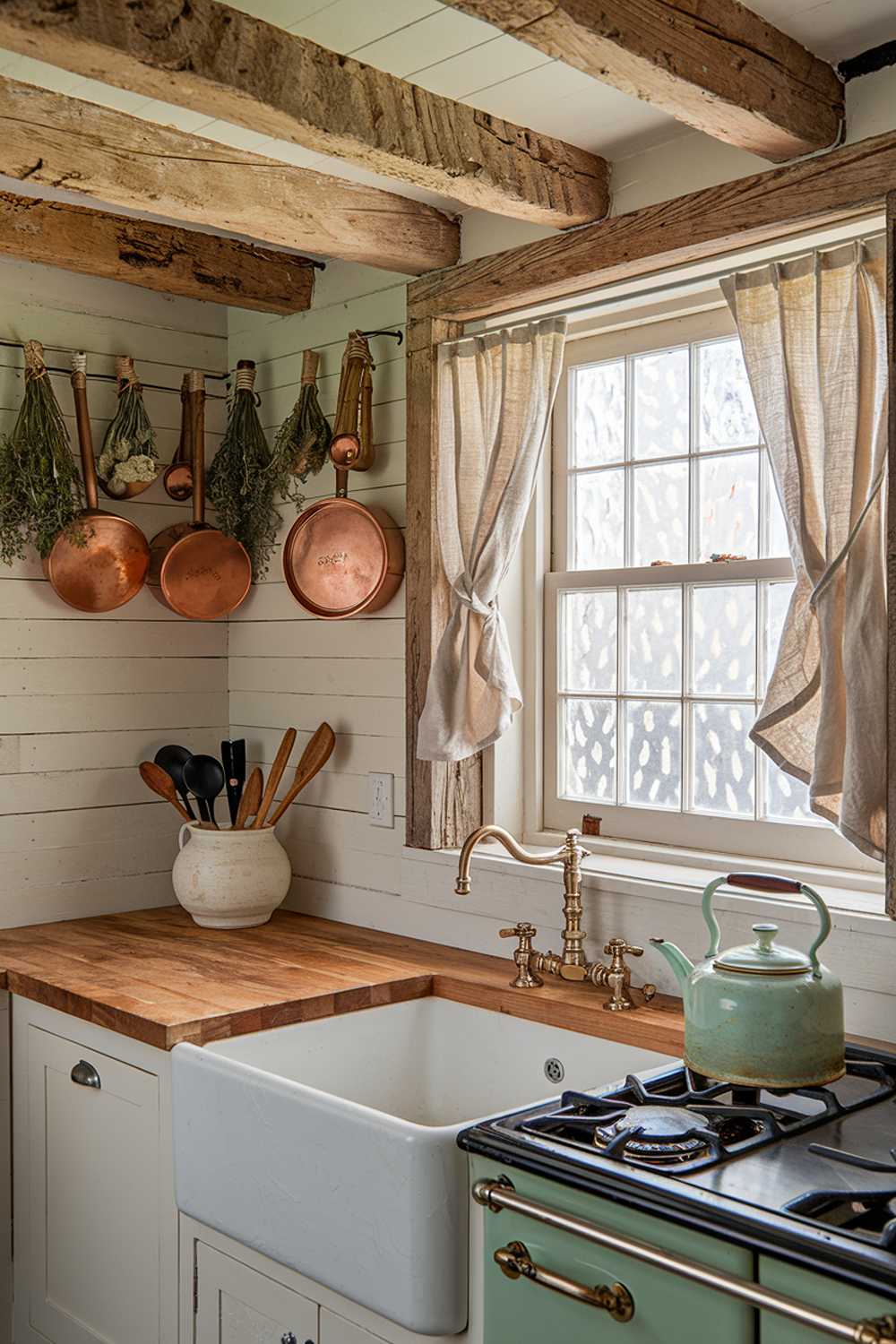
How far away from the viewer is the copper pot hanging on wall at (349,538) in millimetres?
2900

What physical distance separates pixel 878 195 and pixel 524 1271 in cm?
167

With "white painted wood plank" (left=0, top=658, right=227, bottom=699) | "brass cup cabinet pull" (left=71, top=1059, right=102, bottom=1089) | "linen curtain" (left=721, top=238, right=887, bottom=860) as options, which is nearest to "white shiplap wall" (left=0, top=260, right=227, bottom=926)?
"white painted wood plank" (left=0, top=658, right=227, bottom=699)

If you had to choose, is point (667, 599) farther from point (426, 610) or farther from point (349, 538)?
point (349, 538)

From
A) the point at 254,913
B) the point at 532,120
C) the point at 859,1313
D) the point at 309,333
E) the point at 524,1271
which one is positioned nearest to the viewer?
the point at 859,1313

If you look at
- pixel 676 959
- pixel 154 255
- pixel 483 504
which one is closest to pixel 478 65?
pixel 483 504

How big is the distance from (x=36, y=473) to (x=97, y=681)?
0.53m

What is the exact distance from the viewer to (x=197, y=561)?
319 cm

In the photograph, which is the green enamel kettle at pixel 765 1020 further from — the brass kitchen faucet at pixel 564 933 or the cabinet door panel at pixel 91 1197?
the cabinet door panel at pixel 91 1197

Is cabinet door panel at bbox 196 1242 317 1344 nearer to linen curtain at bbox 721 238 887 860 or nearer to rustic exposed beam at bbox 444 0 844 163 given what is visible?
linen curtain at bbox 721 238 887 860

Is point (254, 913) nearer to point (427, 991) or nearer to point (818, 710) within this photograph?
point (427, 991)

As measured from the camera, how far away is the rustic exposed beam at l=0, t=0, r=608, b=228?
1740 millimetres

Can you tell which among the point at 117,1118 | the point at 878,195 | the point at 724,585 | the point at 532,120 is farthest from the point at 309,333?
the point at 117,1118

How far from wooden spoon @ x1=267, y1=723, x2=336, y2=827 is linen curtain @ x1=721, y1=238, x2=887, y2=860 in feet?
3.77

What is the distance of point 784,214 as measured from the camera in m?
2.18
